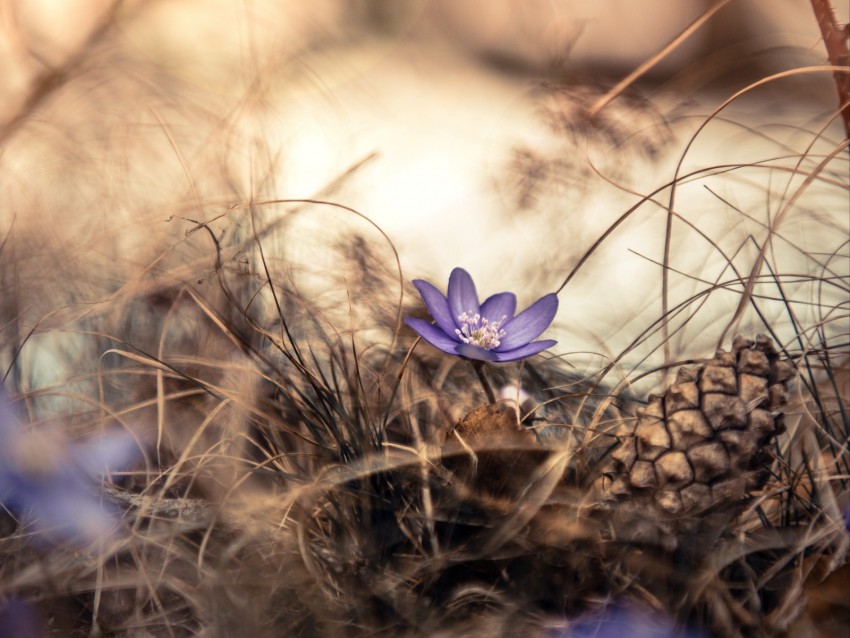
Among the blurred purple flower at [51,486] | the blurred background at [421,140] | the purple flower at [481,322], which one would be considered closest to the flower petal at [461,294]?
the purple flower at [481,322]

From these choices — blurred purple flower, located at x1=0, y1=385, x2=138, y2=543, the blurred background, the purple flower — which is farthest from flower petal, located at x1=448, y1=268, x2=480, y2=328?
blurred purple flower, located at x1=0, y1=385, x2=138, y2=543

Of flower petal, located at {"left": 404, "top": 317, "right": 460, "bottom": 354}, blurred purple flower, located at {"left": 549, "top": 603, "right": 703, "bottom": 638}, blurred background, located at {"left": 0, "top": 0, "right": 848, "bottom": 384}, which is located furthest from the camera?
blurred background, located at {"left": 0, "top": 0, "right": 848, "bottom": 384}

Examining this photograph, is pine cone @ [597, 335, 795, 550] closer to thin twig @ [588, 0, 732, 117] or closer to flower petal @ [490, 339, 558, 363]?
flower petal @ [490, 339, 558, 363]

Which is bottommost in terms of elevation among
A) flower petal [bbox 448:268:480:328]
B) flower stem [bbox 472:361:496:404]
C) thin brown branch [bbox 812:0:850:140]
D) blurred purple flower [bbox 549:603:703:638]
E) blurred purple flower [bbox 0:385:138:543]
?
blurred purple flower [bbox 549:603:703:638]

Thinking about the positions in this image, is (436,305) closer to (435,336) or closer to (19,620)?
(435,336)

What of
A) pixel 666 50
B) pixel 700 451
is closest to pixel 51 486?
pixel 700 451

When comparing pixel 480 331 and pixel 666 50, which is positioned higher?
pixel 666 50

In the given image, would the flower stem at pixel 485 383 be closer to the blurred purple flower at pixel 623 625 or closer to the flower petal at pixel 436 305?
the flower petal at pixel 436 305
